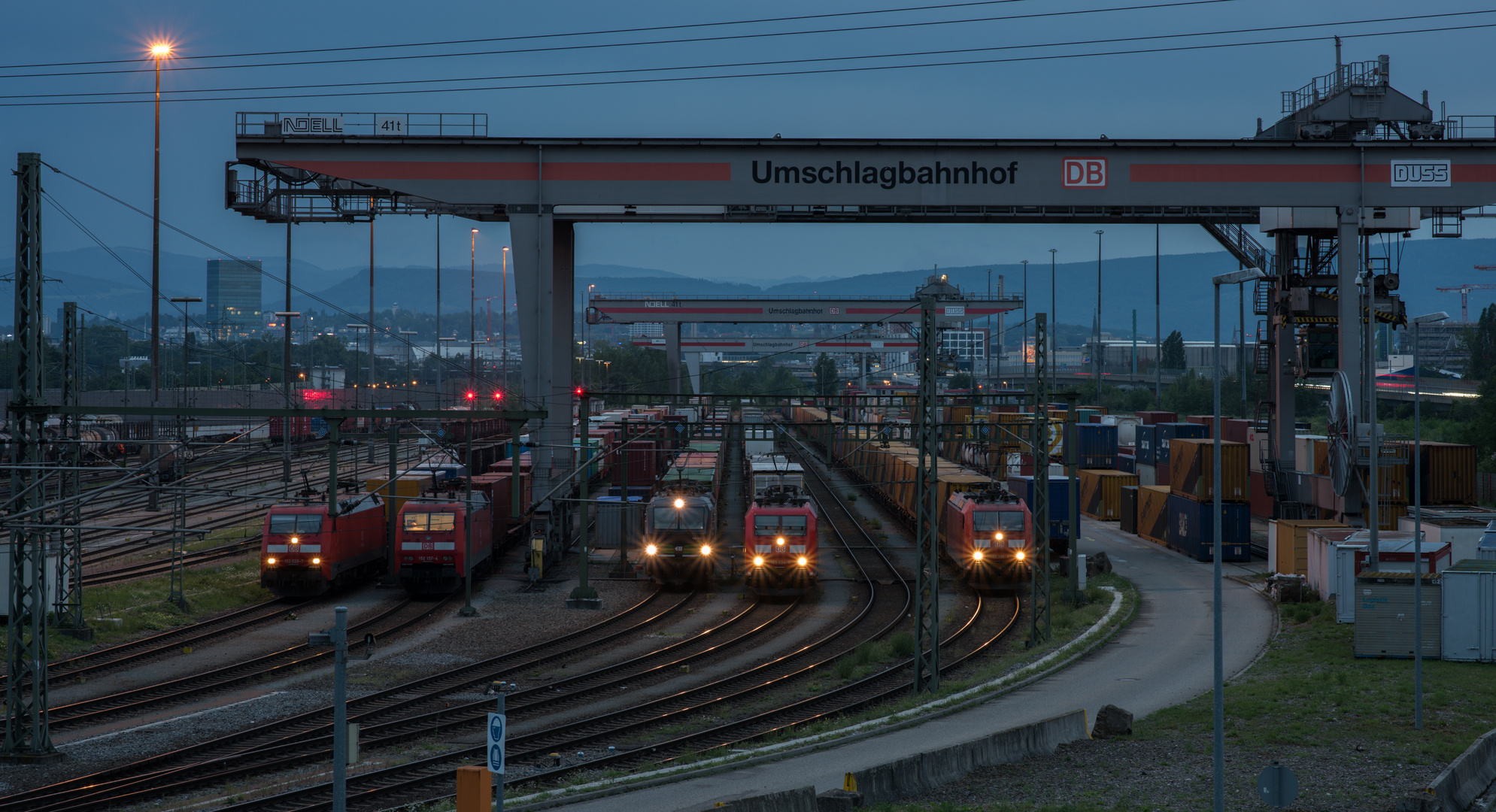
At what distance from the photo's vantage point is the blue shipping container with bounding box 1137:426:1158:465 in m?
57.8

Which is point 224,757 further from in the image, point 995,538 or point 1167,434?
point 1167,434

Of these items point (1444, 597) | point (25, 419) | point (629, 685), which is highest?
point (25, 419)

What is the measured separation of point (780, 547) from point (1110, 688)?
12284mm

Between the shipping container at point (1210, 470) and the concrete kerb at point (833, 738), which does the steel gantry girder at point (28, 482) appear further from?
the shipping container at point (1210, 470)

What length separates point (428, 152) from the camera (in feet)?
97.3

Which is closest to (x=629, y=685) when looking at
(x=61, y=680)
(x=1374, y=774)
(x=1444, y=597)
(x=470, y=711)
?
(x=470, y=711)

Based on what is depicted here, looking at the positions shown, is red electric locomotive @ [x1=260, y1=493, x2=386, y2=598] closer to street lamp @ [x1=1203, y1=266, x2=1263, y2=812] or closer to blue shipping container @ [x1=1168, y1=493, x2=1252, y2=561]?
street lamp @ [x1=1203, y1=266, x2=1263, y2=812]

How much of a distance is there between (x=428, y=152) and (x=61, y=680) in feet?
49.0

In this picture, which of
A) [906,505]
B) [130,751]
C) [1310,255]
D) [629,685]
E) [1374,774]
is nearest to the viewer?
[1374,774]

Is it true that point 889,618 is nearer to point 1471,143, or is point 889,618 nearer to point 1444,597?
point 1444,597

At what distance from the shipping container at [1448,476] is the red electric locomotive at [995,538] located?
17610mm

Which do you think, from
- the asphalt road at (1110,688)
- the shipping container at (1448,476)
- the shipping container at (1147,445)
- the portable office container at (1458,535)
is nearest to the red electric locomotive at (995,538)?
the asphalt road at (1110,688)

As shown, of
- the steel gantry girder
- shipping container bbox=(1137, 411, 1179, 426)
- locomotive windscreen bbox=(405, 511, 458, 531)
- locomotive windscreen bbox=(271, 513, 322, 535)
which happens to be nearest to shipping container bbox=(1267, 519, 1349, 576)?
locomotive windscreen bbox=(405, 511, 458, 531)

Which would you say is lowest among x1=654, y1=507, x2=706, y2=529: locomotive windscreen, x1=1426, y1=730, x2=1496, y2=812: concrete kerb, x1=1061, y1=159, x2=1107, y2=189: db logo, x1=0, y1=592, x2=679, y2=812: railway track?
x1=0, y1=592, x2=679, y2=812: railway track
